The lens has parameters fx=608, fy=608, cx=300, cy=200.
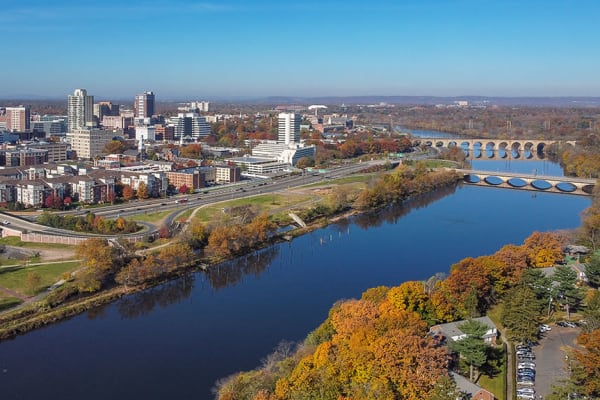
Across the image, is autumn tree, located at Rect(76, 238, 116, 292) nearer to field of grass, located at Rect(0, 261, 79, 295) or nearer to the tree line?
field of grass, located at Rect(0, 261, 79, 295)

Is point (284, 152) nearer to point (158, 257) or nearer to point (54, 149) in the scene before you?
point (54, 149)

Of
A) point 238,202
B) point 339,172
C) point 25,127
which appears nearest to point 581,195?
point 339,172

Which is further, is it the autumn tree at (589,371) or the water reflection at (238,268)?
the water reflection at (238,268)

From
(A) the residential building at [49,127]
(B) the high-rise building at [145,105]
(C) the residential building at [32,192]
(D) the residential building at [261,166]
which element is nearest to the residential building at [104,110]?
(B) the high-rise building at [145,105]

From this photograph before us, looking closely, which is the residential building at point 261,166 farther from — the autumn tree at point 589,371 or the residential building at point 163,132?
the autumn tree at point 589,371

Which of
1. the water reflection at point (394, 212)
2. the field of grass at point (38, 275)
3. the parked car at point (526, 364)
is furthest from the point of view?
the water reflection at point (394, 212)

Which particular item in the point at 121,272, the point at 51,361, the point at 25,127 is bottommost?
the point at 51,361

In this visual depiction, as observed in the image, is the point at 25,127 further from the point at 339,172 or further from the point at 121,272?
the point at 121,272
